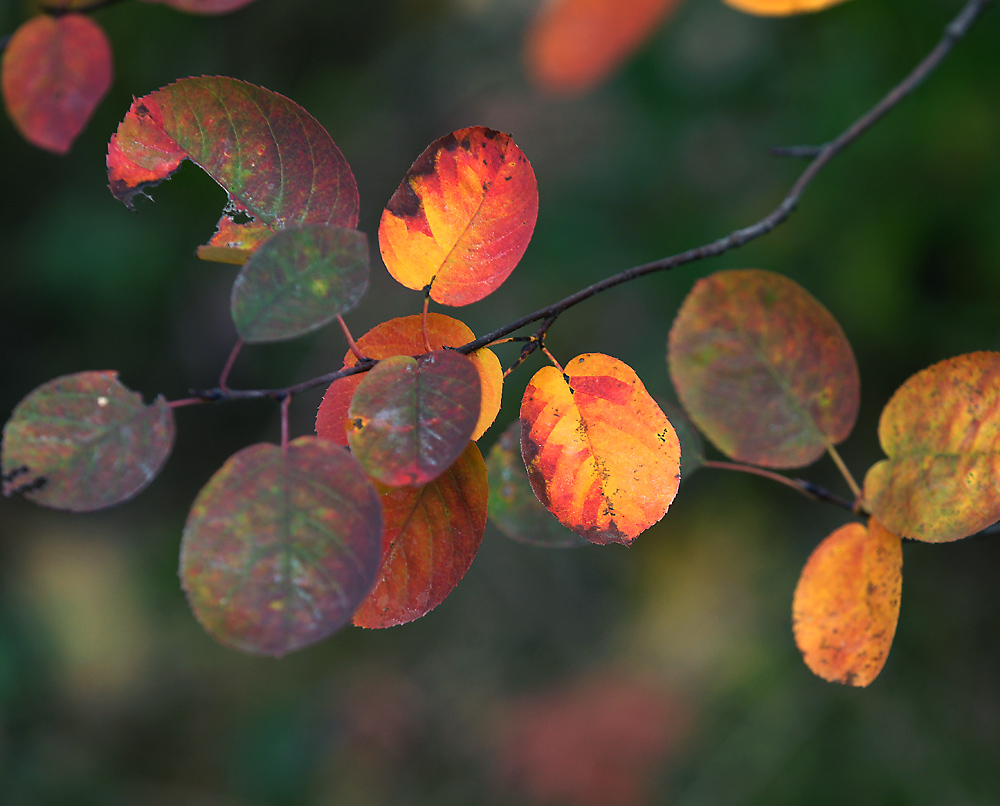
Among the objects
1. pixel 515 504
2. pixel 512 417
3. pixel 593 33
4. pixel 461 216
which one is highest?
pixel 461 216

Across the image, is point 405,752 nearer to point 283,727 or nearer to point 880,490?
point 283,727

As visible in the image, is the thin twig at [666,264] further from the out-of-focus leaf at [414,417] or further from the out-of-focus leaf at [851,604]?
the out-of-focus leaf at [851,604]

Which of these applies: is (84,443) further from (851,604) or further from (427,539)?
(851,604)

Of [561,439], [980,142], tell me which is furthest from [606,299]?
[561,439]

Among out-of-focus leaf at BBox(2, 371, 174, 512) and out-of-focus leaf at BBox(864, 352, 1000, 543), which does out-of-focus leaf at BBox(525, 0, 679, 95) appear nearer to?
out-of-focus leaf at BBox(864, 352, 1000, 543)

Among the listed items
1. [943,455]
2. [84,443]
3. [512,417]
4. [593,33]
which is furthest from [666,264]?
[512,417]
